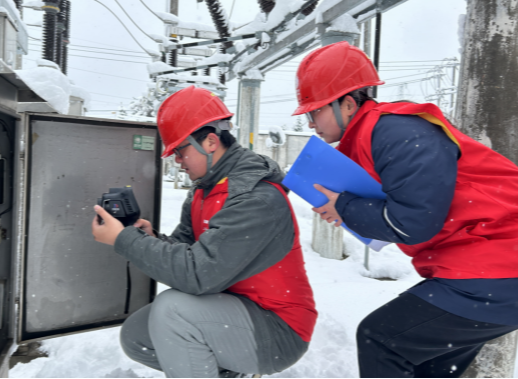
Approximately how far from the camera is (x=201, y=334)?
1.41 meters

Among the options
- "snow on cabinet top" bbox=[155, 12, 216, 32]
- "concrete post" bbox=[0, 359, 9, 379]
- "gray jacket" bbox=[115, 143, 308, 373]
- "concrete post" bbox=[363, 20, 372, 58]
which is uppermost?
"snow on cabinet top" bbox=[155, 12, 216, 32]

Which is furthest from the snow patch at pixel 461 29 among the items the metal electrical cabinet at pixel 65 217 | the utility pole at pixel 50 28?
the utility pole at pixel 50 28

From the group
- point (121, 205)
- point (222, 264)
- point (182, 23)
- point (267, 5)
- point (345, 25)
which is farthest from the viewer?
point (182, 23)

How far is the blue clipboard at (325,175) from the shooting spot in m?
1.30

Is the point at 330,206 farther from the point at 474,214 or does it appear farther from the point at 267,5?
the point at 267,5

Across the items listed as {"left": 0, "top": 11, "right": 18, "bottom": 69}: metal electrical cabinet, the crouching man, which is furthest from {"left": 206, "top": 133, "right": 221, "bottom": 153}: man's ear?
{"left": 0, "top": 11, "right": 18, "bottom": 69}: metal electrical cabinet

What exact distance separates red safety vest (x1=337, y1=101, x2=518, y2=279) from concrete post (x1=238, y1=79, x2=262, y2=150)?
19.8 ft

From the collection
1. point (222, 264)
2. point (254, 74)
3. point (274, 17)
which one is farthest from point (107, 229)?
point (254, 74)

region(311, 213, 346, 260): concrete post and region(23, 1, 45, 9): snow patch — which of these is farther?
region(23, 1, 45, 9): snow patch

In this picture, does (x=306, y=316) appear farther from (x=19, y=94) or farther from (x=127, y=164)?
(x=19, y=94)

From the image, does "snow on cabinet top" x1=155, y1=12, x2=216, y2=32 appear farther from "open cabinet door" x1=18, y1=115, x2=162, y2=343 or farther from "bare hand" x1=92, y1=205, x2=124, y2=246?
"bare hand" x1=92, y1=205, x2=124, y2=246

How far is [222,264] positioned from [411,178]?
2.27ft

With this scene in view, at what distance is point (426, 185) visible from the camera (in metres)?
1.07

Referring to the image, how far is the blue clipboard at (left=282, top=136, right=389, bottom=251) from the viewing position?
Result: 4.26ft
